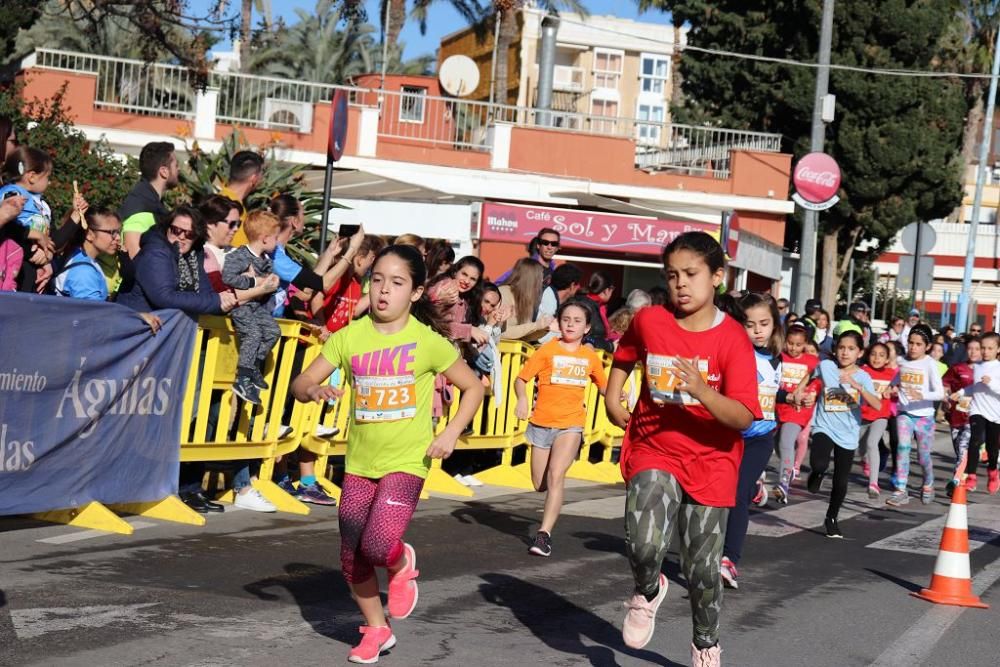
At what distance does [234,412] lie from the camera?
10.1m

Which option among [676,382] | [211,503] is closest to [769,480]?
[211,503]

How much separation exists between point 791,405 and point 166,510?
5711mm

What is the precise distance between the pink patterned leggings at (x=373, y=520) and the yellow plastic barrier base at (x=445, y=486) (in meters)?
6.22

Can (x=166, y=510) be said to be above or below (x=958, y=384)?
below

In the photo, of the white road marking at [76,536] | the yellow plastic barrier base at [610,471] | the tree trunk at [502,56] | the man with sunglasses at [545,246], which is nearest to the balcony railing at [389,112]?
the tree trunk at [502,56]

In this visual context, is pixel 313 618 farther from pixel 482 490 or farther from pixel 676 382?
pixel 482 490

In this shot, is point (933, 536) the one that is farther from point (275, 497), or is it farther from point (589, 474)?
point (275, 497)

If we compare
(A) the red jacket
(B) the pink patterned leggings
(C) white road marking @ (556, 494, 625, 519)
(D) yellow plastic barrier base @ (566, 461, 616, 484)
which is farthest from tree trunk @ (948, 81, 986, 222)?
(B) the pink patterned leggings

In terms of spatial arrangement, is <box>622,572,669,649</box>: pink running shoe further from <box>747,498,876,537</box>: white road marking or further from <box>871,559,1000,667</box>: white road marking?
<box>747,498,876,537</box>: white road marking

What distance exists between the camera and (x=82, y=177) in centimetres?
2394

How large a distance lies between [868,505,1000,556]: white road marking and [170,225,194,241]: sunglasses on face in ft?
17.4

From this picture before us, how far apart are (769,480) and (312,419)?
7.03 m

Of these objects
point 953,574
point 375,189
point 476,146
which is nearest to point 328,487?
point 953,574

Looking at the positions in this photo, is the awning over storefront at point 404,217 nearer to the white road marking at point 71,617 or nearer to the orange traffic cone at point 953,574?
the orange traffic cone at point 953,574
